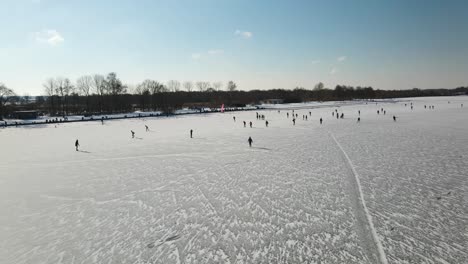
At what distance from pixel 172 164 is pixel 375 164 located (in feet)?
37.3

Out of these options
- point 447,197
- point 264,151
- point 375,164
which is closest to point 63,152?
point 264,151

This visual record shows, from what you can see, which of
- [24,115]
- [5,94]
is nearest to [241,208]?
[24,115]

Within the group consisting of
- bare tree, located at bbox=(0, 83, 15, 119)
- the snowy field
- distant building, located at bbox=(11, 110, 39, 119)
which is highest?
bare tree, located at bbox=(0, 83, 15, 119)

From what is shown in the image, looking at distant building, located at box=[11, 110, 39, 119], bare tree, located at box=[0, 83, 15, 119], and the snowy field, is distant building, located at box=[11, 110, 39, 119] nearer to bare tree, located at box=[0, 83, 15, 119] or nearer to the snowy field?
bare tree, located at box=[0, 83, 15, 119]

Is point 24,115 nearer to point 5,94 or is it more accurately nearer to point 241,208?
point 5,94

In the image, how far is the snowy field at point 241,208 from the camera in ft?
22.3

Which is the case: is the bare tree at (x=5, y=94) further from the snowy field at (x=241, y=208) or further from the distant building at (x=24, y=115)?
the snowy field at (x=241, y=208)

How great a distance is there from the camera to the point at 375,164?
560 inches

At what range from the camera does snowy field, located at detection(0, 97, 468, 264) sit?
6785 mm

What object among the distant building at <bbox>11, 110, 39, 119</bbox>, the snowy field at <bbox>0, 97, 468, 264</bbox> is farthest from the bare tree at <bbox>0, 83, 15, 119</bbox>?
the snowy field at <bbox>0, 97, 468, 264</bbox>

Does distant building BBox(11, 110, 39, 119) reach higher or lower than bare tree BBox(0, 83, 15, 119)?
lower


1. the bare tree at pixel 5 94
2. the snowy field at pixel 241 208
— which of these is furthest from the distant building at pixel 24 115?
the snowy field at pixel 241 208

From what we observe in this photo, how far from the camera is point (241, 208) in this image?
30.3 feet

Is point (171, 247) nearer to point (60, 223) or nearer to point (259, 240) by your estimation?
point (259, 240)
